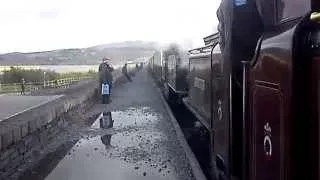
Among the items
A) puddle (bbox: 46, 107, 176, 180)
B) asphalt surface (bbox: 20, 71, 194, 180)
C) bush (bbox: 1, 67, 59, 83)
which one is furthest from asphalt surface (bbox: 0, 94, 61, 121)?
bush (bbox: 1, 67, 59, 83)

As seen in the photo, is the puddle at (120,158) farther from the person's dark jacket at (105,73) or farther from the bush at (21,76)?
the bush at (21,76)

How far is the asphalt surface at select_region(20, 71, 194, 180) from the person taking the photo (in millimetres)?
8758

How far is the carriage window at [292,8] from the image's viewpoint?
10.1ft

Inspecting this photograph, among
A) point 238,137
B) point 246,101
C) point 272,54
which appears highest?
point 272,54

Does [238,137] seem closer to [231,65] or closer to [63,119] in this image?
[231,65]

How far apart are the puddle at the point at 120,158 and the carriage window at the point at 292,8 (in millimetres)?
5234

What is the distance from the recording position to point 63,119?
48.0ft

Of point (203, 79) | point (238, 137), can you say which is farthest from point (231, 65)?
point (203, 79)

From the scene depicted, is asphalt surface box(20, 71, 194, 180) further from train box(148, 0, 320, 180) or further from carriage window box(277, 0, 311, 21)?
carriage window box(277, 0, 311, 21)

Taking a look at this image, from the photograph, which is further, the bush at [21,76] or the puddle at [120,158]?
the bush at [21,76]

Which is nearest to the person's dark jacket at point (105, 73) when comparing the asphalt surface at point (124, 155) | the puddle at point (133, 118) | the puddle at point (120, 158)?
the puddle at point (133, 118)

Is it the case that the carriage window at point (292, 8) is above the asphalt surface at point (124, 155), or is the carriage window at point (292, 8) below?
above

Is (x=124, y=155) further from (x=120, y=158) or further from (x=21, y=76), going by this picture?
(x=21, y=76)

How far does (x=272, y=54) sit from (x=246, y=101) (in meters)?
0.82
